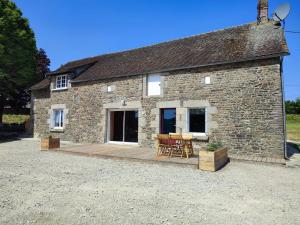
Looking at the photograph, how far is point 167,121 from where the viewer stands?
12109 mm

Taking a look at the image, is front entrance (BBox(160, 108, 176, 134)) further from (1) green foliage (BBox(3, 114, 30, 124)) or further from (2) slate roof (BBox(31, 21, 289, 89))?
(1) green foliage (BBox(3, 114, 30, 124))

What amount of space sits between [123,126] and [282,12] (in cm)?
999

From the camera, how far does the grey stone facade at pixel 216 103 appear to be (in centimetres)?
950

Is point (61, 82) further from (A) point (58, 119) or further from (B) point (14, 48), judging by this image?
(B) point (14, 48)

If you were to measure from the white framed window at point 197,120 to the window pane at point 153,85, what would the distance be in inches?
84.1

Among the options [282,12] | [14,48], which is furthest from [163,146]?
[14,48]

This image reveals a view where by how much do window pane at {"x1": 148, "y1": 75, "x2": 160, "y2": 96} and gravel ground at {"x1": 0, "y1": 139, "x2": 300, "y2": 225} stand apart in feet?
16.8

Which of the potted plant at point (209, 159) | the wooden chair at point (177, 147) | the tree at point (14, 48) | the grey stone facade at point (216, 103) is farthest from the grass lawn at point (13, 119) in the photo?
the potted plant at point (209, 159)

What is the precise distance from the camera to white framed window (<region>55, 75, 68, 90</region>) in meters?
16.7

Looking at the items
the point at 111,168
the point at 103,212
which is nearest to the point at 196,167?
the point at 111,168

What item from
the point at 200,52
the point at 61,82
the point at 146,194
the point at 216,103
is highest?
the point at 200,52

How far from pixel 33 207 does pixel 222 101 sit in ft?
27.5

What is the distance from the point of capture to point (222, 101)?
1045cm

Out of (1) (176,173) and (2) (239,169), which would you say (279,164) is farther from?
(1) (176,173)
